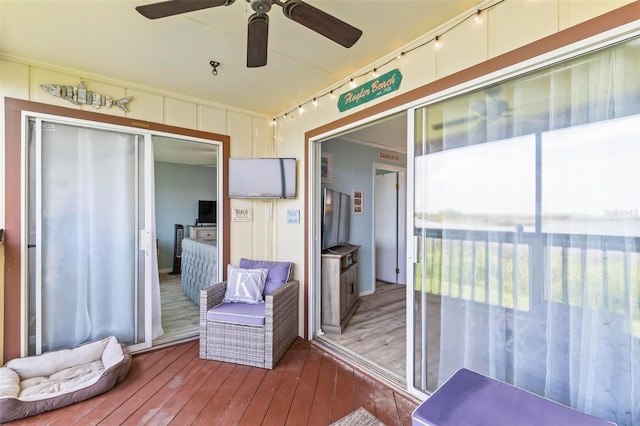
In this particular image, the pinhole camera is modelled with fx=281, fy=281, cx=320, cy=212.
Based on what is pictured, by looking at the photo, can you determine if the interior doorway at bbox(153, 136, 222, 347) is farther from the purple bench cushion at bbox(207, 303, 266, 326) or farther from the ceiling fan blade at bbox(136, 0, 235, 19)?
the ceiling fan blade at bbox(136, 0, 235, 19)

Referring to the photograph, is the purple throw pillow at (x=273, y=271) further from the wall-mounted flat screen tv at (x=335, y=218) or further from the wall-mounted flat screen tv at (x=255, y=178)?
the wall-mounted flat screen tv at (x=255, y=178)

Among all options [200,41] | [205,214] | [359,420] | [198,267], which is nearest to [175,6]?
[200,41]

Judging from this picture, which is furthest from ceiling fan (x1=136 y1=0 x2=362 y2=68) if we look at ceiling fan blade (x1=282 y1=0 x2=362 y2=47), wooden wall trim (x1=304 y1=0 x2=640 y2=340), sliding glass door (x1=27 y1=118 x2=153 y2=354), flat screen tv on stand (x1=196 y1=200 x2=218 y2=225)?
flat screen tv on stand (x1=196 y1=200 x2=218 y2=225)

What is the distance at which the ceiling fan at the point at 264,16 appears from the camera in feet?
4.21

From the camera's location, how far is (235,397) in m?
2.05

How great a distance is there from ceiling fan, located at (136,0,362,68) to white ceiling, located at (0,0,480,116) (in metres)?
0.40

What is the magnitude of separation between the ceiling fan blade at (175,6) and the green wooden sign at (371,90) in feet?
4.32

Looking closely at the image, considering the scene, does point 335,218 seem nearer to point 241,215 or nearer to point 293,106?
point 241,215

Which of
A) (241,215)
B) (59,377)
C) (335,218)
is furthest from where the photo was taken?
(335,218)

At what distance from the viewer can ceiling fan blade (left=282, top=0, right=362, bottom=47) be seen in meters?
1.29

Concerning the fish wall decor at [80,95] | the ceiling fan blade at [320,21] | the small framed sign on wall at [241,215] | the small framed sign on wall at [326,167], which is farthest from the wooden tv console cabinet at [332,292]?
the fish wall decor at [80,95]

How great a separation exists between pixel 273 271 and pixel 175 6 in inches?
92.3

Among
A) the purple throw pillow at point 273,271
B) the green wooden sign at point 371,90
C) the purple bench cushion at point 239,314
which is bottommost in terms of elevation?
the purple bench cushion at point 239,314

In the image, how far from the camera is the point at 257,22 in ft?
4.60
